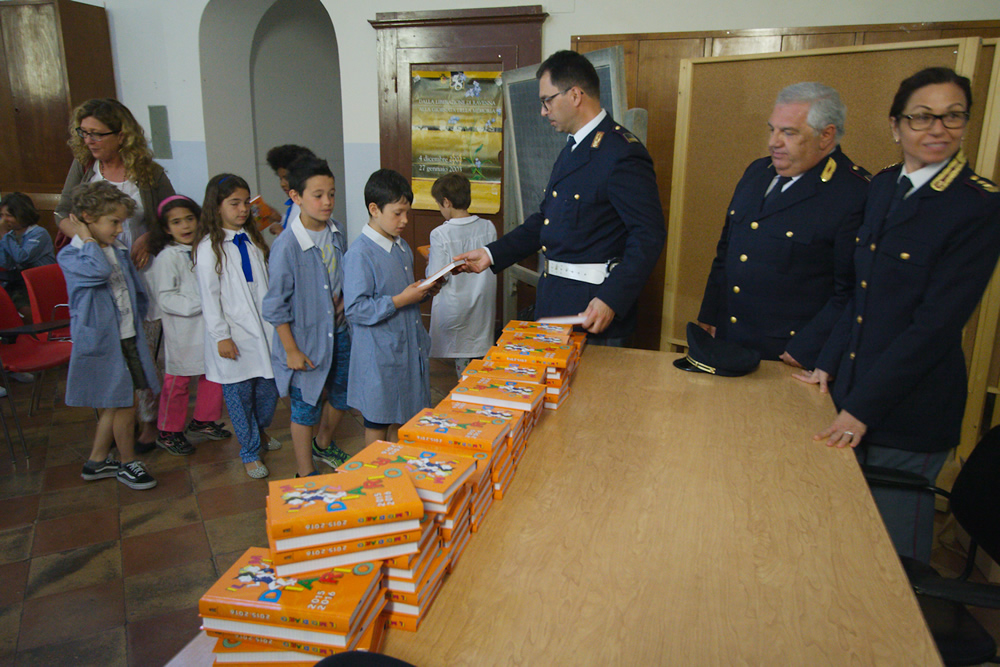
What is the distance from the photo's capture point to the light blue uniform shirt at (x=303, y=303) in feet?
8.95

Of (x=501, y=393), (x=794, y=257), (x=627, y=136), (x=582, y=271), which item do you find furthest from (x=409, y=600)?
(x=627, y=136)

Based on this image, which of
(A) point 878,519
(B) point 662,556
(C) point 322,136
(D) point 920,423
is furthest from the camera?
(C) point 322,136

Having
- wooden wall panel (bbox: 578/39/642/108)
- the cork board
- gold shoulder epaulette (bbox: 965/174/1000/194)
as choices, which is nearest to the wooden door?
wooden wall panel (bbox: 578/39/642/108)

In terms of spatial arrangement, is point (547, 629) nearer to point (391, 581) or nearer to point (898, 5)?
point (391, 581)

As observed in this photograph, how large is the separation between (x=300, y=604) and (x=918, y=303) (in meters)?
1.68

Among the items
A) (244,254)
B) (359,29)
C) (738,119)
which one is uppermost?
(359,29)

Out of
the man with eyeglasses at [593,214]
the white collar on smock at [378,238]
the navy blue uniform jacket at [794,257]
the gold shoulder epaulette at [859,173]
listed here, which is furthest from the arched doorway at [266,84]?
the gold shoulder epaulette at [859,173]

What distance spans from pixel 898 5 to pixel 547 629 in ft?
14.9

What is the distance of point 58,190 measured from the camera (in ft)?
19.7

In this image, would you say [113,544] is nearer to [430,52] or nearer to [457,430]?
→ [457,430]

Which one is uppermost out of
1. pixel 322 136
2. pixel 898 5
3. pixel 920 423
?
pixel 898 5

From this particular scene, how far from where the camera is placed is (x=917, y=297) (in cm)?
173

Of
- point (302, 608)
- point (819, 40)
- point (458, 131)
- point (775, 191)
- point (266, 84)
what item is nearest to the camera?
point (302, 608)

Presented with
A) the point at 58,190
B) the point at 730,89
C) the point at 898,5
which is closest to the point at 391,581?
the point at 730,89
